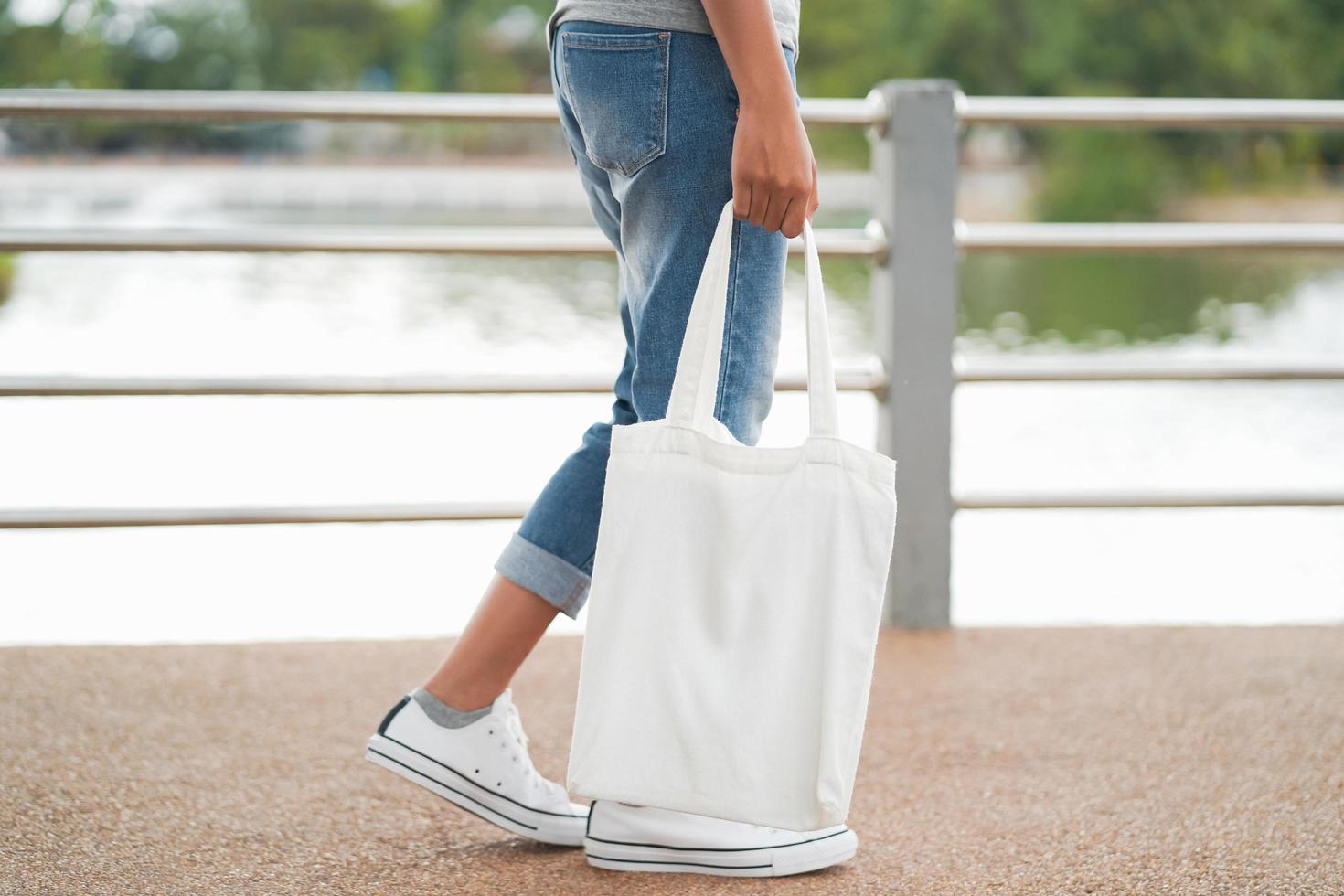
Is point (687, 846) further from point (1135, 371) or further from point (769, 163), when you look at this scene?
point (1135, 371)

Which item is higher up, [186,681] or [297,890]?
[186,681]

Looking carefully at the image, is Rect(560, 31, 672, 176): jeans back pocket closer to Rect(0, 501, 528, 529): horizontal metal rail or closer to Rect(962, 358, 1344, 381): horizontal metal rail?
Rect(0, 501, 528, 529): horizontal metal rail

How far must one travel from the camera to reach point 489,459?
5219mm

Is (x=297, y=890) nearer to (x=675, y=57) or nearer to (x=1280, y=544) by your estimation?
(x=675, y=57)

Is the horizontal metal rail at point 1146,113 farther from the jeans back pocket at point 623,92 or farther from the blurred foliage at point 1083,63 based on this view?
the blurred foliage at point 1083,63

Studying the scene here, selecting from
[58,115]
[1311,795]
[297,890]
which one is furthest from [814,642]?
[58,115]

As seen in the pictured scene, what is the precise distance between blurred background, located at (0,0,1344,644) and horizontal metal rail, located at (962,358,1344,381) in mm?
57

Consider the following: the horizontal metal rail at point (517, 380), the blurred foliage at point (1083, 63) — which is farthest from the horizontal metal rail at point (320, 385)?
the blurred foliage at point (1083, 63)

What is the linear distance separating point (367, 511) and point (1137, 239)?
4.36 feet

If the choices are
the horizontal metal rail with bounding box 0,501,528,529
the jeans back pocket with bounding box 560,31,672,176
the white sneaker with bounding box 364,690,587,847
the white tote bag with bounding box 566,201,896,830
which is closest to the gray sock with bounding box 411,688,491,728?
the white sneaker with bounding box 364,690,587,847

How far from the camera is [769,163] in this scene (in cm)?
120

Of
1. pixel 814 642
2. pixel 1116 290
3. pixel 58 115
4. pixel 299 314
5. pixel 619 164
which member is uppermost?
pixel 1116 290

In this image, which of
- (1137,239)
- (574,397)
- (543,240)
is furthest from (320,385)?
(574,397)

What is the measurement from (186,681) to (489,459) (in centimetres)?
318
